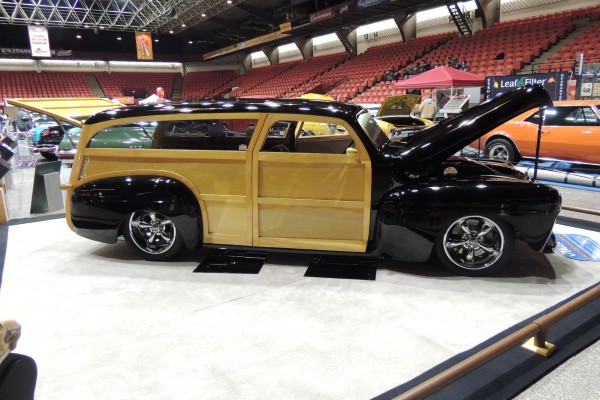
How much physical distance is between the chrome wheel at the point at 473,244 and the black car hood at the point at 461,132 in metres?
0.59

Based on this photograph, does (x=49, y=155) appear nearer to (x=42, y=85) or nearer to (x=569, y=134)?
(x=569, y=134)

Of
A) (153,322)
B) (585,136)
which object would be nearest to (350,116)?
(153,322)

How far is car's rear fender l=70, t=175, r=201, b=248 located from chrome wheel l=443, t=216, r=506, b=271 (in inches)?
89.5

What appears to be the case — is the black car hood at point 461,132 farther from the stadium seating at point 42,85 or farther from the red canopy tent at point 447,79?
the stadium seating at point 42,85

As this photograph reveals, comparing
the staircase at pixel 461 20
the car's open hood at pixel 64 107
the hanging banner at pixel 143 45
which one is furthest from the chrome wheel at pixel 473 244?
the hanging banner at pixel 143 45

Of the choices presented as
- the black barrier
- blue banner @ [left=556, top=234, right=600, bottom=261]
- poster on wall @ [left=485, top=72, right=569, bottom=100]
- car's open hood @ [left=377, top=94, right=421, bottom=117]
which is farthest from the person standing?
the black barrier

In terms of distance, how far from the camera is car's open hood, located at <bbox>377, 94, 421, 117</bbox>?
11312 millimetres

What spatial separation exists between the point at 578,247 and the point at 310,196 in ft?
9.04

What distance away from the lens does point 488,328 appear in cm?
270

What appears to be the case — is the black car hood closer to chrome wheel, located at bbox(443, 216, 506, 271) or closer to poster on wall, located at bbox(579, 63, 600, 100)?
chrome wheel, located at bbox(443, 216, 506, 271)

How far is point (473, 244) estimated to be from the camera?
11.3 feet

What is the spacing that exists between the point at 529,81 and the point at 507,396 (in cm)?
930

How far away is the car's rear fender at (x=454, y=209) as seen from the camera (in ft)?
10.7

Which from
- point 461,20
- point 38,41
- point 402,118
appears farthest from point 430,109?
point 38,41
